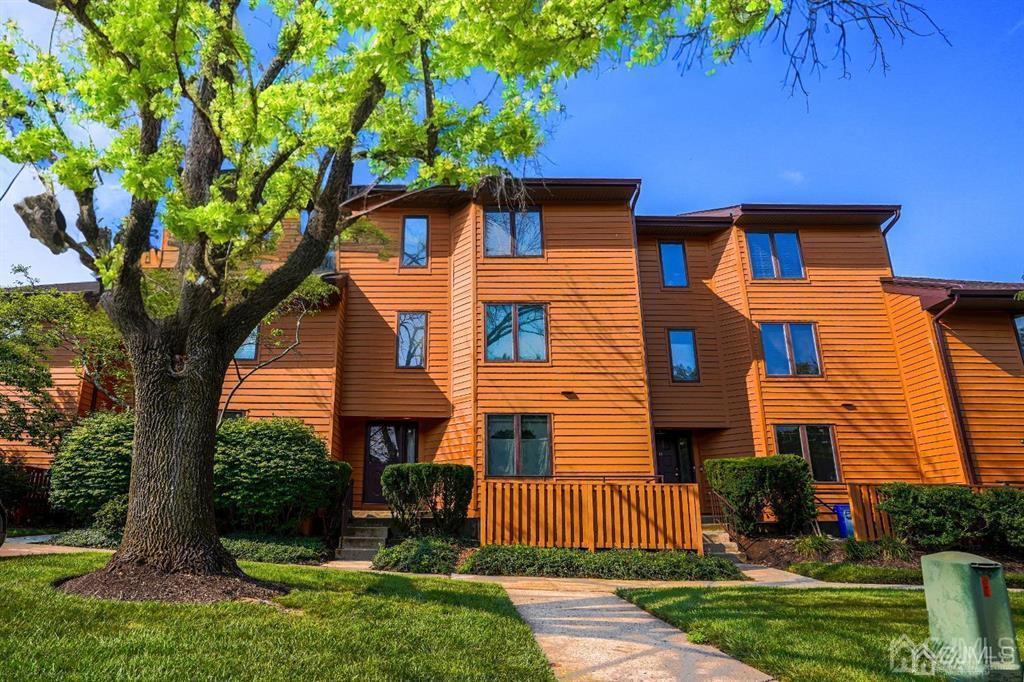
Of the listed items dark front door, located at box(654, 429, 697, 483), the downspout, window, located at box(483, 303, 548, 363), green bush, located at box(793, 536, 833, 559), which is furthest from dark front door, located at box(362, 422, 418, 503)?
the downspout

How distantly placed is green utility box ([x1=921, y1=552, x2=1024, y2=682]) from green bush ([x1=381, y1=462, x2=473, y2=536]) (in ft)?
32.3

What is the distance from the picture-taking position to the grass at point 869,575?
363 inches

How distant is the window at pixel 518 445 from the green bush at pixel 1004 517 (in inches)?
337

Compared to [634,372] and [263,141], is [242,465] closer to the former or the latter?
[263,141]

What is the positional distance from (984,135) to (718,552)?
8.95 m

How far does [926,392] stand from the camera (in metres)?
15.1

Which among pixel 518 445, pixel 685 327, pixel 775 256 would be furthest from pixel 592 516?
pixel 775 256

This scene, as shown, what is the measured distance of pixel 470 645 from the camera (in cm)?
413

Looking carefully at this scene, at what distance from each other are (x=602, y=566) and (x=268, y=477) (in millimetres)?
6193

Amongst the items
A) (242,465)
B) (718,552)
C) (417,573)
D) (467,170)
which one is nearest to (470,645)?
(467,170)

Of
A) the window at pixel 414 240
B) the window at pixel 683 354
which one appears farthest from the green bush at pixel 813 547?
the window at pixel 414 240

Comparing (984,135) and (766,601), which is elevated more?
(984,135)

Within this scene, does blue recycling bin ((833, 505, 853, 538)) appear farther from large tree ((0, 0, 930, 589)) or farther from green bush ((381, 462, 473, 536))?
large tree ((0, 0, 930, 589))

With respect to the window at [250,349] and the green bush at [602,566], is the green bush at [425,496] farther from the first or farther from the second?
the window at [250,349]
